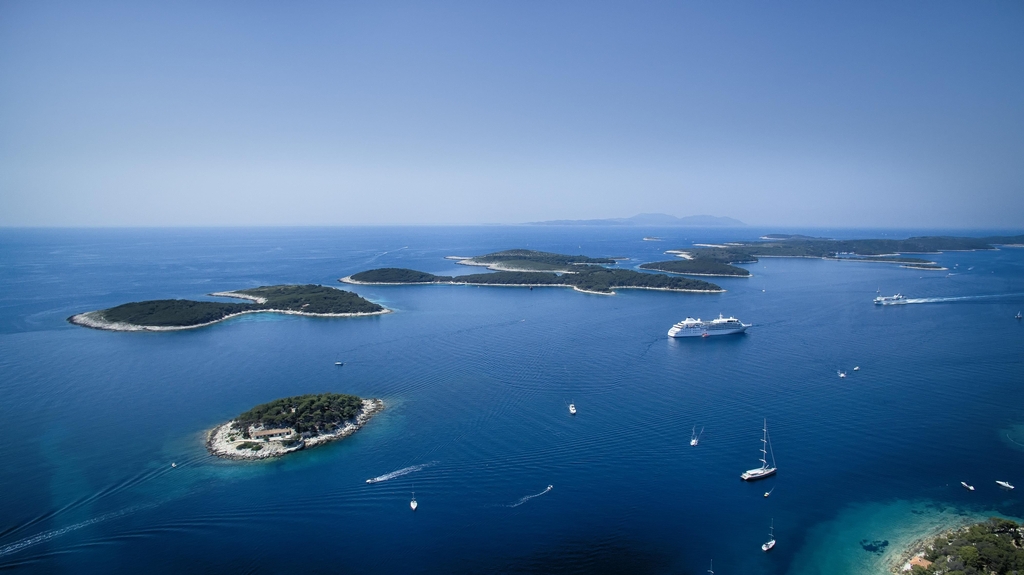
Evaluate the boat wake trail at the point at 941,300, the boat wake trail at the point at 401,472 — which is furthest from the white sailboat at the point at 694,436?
the boat wake trail at the point at 941,300

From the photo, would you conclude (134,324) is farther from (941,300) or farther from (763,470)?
(941,300)

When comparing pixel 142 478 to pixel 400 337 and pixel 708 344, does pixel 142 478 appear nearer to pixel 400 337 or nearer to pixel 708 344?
pixel 400 337

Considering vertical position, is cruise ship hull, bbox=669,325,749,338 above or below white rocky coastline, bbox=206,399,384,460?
above

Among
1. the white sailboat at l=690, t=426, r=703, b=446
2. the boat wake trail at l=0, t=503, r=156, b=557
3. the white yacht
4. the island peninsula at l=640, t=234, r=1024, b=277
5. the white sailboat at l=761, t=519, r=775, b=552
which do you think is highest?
the island peninsula at l=640, t=234, r=1024, b=277

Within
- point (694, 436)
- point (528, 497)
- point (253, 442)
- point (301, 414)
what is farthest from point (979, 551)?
point (253, 442)

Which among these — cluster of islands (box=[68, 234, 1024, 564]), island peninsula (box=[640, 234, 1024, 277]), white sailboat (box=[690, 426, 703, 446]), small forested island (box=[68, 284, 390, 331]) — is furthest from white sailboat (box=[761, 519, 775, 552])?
island peninsula (box=[640, 234, 1024, 277])

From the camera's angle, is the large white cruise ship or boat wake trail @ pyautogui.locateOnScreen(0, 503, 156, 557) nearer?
boat wake trail @ pyautogui.locateOnScreen(0, 503, 156, 557)

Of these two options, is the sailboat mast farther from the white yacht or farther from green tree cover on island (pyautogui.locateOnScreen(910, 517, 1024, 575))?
the white yacht
